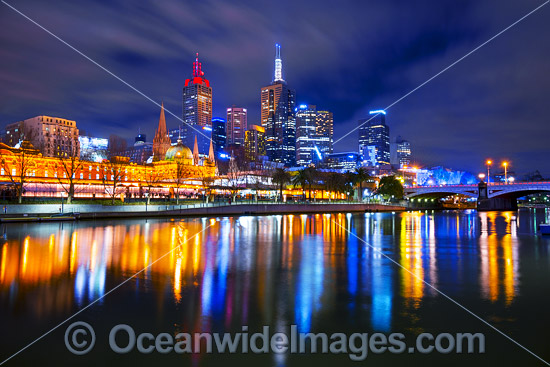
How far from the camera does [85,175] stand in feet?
340

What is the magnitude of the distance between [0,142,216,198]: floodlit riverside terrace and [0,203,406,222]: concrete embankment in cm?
627

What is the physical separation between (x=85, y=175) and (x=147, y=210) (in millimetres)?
67438

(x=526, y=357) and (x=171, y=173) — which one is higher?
(x=171, y=173)

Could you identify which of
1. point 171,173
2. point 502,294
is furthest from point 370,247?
point 171,173

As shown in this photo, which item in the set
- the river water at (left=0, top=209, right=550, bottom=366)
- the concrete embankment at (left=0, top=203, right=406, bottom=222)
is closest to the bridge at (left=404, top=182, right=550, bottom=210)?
the concrete embankment at (left=0, top=203, right=406, bottom=222)

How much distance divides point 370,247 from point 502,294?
935 cm

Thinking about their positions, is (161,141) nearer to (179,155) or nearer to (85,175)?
(179,155)

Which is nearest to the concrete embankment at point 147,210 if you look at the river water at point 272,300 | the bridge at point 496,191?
the river water at point 272,300

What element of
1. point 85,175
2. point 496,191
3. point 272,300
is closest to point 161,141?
point 85,175

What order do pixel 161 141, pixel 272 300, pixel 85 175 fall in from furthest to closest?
pixel 161 141 → pixel 85 175 → pixel 272 300

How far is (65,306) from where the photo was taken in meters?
8.13

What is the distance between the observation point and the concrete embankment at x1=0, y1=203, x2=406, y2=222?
3776 centimetres

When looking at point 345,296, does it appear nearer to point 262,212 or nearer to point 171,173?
point 262,212

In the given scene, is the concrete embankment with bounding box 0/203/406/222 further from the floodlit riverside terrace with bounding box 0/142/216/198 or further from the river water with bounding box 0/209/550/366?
the river water with bounding box 0/209/550/366
